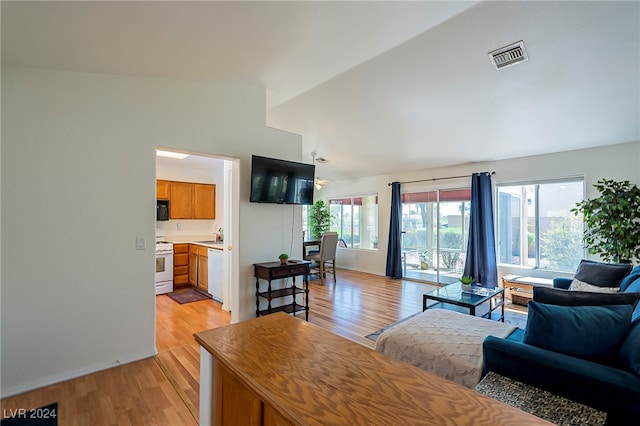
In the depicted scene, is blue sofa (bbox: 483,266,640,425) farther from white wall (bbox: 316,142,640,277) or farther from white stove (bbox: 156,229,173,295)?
white stove (bbox: 156,229,173,295)

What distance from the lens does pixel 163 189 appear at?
5504mm

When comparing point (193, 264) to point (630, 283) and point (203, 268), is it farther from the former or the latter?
point (630, 283)

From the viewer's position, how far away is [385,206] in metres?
6.84

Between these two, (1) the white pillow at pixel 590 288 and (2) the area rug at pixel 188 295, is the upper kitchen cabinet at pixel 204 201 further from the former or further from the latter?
(1) the white pillow at pixel 590 288

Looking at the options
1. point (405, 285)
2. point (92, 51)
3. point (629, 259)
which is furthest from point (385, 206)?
point (92, 51)

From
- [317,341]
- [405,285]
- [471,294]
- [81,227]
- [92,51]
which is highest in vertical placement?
[92,51]

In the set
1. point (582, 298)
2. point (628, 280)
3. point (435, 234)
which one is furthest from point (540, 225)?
point (582, 298)

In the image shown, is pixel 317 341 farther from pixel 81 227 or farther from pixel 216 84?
pixel 216 84

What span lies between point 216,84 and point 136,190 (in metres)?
1.42

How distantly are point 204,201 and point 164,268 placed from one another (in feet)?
5.45

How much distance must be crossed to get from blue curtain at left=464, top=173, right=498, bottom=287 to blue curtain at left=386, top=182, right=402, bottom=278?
56.6 inches

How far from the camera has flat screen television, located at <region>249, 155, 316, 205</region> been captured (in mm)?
3424

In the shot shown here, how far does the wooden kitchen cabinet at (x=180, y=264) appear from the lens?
17.4ft

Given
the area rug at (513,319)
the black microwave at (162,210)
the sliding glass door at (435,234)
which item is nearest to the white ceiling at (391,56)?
the sliding glass door at (435,234)
